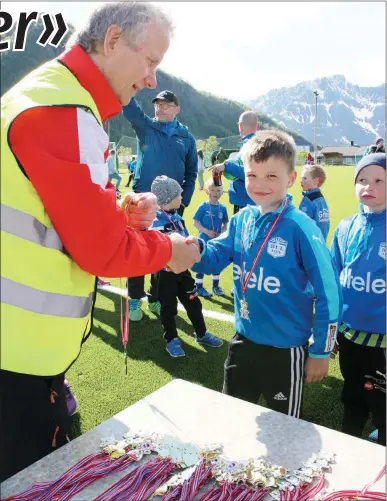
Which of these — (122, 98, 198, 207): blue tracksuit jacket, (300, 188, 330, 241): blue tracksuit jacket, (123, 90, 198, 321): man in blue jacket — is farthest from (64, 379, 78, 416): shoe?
(300, 188, 330, 241): blue tracksuit jacket

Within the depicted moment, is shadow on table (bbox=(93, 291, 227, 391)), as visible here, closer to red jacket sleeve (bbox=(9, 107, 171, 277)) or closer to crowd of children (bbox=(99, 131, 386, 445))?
crowd of children (bbox=(99, 131, 386, 445))

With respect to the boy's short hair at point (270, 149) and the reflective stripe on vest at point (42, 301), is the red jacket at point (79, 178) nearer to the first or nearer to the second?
the reflective stripe on vest at point (42, 301)

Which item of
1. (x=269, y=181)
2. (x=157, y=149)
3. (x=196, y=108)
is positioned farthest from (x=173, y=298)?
(x=196, y=108)

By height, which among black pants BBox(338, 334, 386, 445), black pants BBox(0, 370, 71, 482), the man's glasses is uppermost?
the man's glasses

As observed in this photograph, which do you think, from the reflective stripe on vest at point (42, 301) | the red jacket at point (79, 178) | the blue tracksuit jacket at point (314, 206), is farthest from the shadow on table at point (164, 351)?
the red jacket at point (79, 178)

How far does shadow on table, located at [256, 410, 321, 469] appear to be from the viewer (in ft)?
5.71

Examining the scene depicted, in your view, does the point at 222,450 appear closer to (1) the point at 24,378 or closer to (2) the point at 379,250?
(1) the point at 24,378

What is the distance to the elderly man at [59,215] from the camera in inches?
51.4

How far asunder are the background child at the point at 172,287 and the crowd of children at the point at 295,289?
4.90 feet

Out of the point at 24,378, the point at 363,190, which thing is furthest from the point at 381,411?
the point at 24,378

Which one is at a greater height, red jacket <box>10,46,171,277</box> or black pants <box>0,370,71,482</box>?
red jacket <box>10,46,171,277</box>

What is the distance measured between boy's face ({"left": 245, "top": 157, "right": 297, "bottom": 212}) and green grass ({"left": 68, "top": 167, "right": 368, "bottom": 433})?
1739 millimetres

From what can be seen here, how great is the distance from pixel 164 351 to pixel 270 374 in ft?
6.85

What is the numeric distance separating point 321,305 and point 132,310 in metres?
3.18
